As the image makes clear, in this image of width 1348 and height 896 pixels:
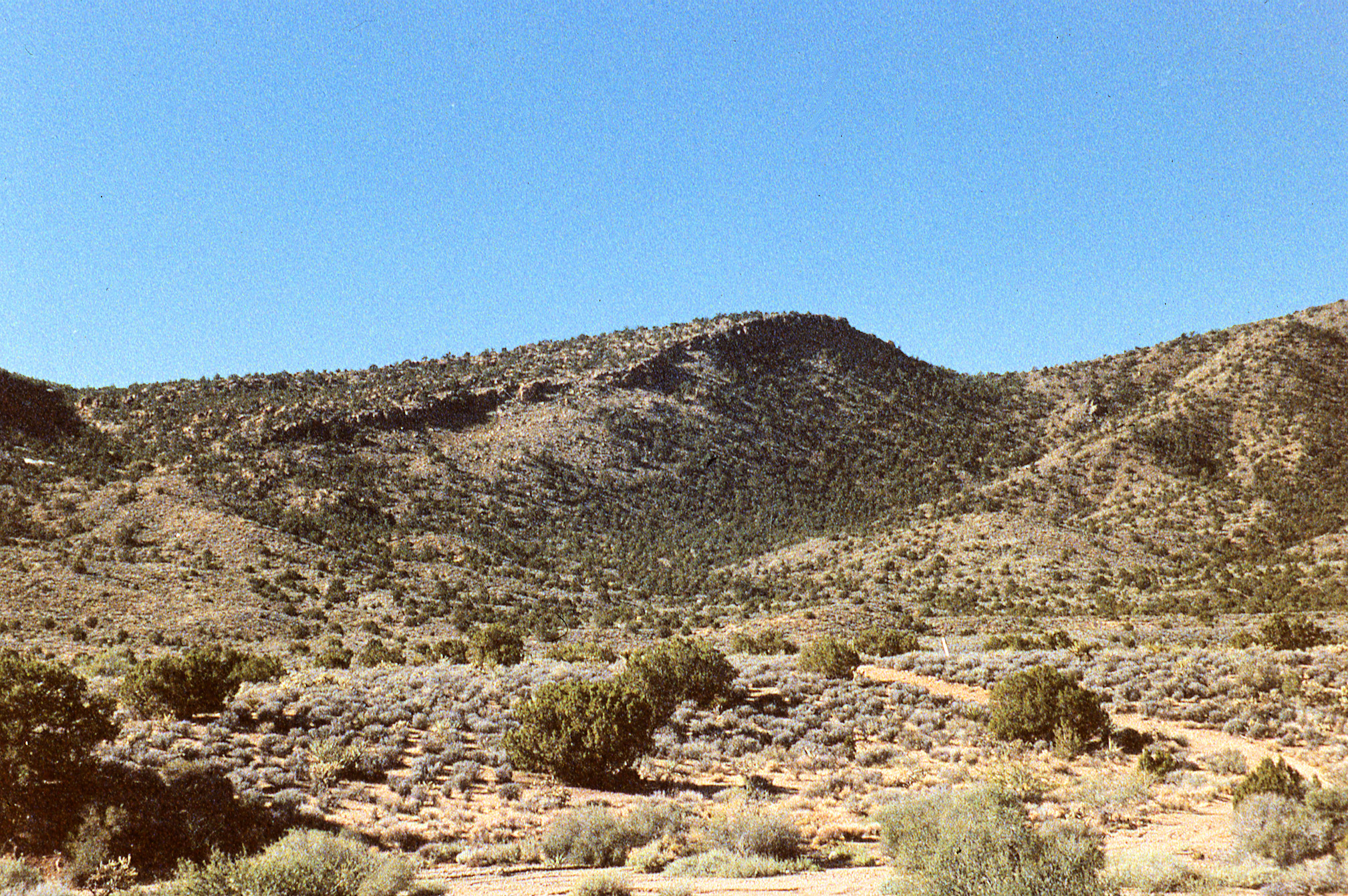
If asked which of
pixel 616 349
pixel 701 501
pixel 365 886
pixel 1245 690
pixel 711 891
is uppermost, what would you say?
pixel 616 349

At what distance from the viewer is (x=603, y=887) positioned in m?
7.22

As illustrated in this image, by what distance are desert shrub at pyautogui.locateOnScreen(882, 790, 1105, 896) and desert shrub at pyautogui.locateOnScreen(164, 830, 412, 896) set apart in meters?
5.23

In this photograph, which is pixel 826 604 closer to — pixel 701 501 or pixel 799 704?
pixel 701 501

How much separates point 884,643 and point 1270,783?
673 inches

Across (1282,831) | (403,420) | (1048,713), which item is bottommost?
(1048,713)

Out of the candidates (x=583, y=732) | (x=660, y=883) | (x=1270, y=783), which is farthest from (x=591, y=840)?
(x=1270, y=783)

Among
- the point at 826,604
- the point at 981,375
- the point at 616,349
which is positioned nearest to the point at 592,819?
the point at 826,604

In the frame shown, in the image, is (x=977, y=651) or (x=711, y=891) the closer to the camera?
(x=711, y=891)

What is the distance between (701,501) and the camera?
6019 centimetres

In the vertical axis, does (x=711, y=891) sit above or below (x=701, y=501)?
below

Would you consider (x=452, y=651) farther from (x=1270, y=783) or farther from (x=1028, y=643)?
(x=1270, y=783)

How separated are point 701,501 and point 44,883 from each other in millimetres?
53742

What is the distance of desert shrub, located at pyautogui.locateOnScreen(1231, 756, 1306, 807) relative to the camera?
9.25 meters

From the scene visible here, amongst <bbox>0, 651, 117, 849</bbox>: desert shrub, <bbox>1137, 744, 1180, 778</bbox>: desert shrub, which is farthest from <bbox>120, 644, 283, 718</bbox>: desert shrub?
<bbox>1137, 744, 1180, 778</bbox>: desert shrub
